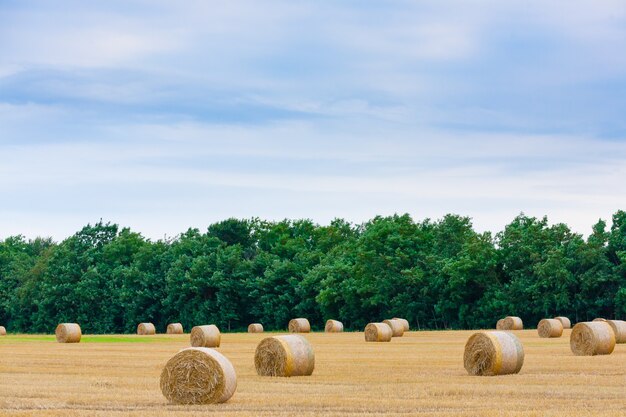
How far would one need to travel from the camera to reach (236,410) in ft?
58.6

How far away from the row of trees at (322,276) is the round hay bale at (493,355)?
41.2m

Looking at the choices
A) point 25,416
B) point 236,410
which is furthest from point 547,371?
point 25,416

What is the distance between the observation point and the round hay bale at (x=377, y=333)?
48781mm

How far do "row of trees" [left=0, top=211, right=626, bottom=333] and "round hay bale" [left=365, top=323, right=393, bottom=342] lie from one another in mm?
22008

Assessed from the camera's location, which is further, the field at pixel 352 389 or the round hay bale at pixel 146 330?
the round hay bale at pixel 146 330

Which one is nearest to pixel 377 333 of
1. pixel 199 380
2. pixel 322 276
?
pixel 199 380

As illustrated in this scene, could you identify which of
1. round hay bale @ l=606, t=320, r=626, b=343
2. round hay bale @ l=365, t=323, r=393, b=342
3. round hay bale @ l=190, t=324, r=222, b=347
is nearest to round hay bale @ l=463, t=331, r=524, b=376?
round hay bale @ l=606, t=320, r=626, b=343

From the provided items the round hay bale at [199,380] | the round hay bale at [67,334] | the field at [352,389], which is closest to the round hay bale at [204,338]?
the round hay bale at [67,334]

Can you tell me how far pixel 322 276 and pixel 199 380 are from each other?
6308cm

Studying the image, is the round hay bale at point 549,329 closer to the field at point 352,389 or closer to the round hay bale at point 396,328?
the round hay bale at point 396,328

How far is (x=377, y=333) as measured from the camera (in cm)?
4878

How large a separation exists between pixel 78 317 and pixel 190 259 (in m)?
11.4

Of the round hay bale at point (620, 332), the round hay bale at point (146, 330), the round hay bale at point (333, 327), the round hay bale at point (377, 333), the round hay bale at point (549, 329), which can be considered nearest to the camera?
the round hay bale at point (620, 332)

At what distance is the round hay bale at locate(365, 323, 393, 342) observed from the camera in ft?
160
